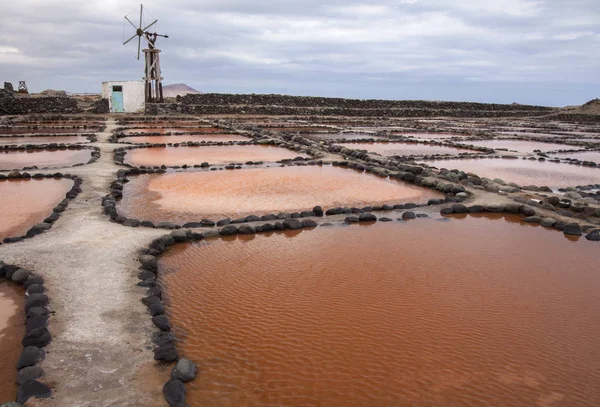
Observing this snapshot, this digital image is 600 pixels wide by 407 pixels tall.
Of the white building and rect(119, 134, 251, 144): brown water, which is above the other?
the white building

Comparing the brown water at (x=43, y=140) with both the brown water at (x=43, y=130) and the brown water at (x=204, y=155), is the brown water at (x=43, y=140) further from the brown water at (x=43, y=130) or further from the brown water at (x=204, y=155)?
the brown water at (x=204, y=155)

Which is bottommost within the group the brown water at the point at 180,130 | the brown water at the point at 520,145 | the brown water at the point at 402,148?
the brown water at the point at 402,148

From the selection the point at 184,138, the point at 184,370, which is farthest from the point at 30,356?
the point at 184,138

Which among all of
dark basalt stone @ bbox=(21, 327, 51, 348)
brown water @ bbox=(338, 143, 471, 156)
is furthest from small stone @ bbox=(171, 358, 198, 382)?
brown water @ bbox=(338, 143, 471, 156)

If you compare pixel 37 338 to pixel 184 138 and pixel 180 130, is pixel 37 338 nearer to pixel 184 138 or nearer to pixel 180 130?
pixel 184 138

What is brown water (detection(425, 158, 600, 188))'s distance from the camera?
15.0 m

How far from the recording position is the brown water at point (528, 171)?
15.0m

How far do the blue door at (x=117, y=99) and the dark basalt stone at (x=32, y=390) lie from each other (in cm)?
4113

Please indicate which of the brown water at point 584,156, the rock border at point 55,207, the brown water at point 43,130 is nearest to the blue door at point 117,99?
the brown water at point 43,130

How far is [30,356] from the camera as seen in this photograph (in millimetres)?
4395

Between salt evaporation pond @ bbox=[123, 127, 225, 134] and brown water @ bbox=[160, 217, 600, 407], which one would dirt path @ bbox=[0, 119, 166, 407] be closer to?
brown water @ bbox=[160, 217, 600, 407]

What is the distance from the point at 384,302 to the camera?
6.07 metres

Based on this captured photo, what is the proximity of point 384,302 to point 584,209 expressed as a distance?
6.61m

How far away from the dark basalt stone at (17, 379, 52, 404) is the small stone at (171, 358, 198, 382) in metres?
1.02
